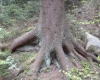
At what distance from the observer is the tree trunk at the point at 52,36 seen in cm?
627

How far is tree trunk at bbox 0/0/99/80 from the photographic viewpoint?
6.27 meters

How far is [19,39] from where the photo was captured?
701 cm

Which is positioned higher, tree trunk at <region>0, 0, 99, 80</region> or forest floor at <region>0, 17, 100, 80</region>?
tree trunk at <region>0, 0, 99, 80</region>

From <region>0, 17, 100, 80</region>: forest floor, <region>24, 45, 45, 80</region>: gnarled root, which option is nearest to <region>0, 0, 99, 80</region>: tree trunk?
<region>24, 45, 45, 80</region>: gnarled root

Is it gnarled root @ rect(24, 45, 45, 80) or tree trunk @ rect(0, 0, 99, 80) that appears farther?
tree trunk @ rect(0, 0, 99, 80)

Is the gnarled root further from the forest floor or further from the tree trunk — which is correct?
the forest floor

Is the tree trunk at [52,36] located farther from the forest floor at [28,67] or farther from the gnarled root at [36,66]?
the forest floor at [28,67]

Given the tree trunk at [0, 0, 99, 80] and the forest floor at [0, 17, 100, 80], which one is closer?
the forest floor at [0, 17, 100, 80]

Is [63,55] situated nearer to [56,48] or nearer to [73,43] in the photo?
[56,48]

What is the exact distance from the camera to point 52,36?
6.40 metres

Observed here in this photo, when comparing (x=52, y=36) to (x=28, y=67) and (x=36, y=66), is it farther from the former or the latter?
(x=28, y=67)

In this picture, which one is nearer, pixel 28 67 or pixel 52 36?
pixel 28 67

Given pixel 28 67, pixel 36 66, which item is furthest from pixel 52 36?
pixel 28 67

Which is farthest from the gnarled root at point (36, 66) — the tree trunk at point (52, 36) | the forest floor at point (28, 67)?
the forest floor at point (28, 67)
